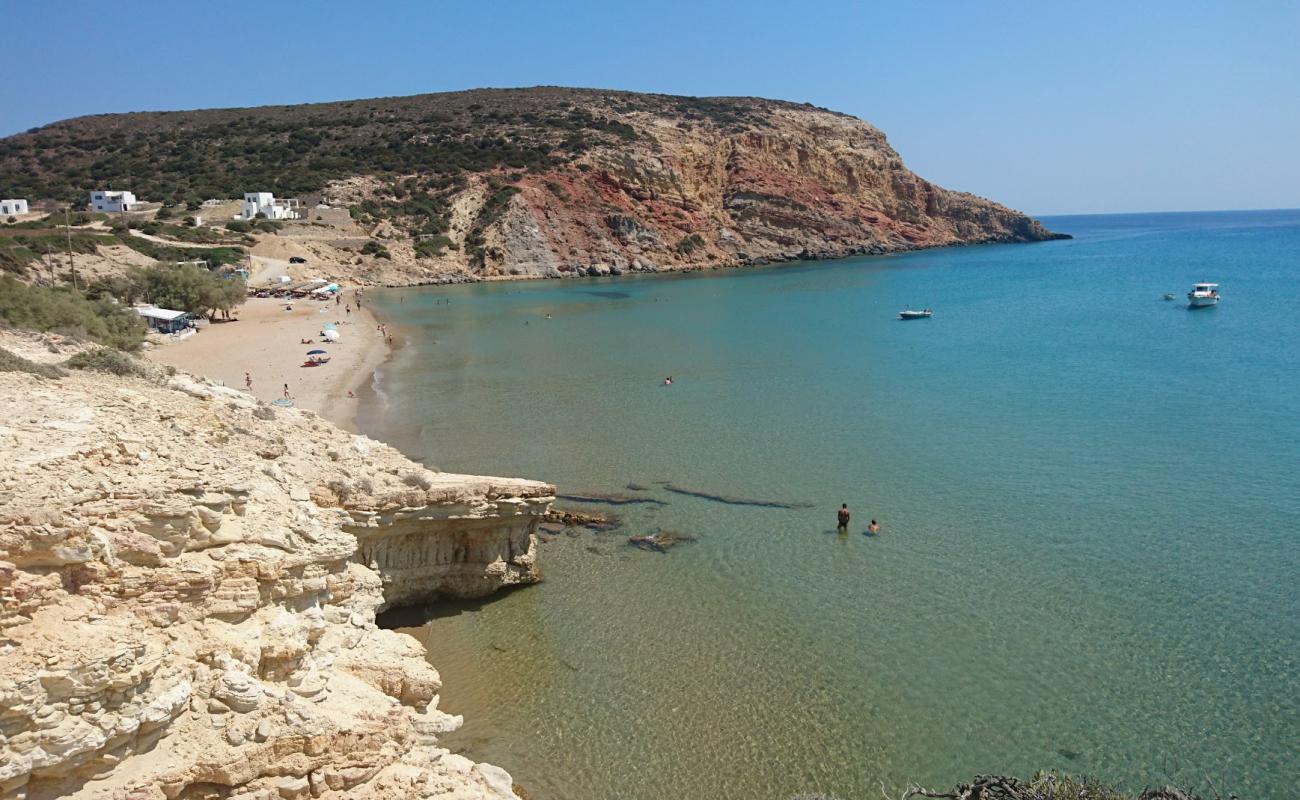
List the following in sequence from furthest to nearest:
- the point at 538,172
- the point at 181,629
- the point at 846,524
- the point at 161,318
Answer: the point at 538,172, the point at 161,318, the point at 846,524, the point at 181,629

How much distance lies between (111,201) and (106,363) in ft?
238

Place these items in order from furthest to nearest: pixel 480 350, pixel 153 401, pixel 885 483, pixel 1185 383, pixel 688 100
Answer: pixel 688 100 < pixel 480 350 < pixel 1185 383 < pixel 885 483 < pixel 153 401

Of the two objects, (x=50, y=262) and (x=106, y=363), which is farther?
(x=50, y=262)

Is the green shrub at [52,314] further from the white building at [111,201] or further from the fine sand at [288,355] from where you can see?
the white building at [111,201]

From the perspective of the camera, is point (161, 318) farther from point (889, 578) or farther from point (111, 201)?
point (111, 201)

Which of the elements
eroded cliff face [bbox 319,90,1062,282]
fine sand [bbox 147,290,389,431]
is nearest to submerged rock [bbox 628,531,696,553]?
fine sand [bbox 147,290,389,431]

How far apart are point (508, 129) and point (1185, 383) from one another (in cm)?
8508

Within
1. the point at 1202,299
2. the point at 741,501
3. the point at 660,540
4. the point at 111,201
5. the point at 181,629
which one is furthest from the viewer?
the point at 111,201

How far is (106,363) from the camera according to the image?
38.7 feet

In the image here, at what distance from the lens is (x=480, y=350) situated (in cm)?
4066

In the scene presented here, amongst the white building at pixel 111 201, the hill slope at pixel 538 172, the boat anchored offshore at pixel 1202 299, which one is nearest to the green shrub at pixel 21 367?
the boat anchored offshore at pixel 1202 299

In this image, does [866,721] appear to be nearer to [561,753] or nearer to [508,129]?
[561,753]

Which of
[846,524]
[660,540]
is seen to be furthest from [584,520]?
[846,524]

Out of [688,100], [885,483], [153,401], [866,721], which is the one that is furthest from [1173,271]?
[153,401]
